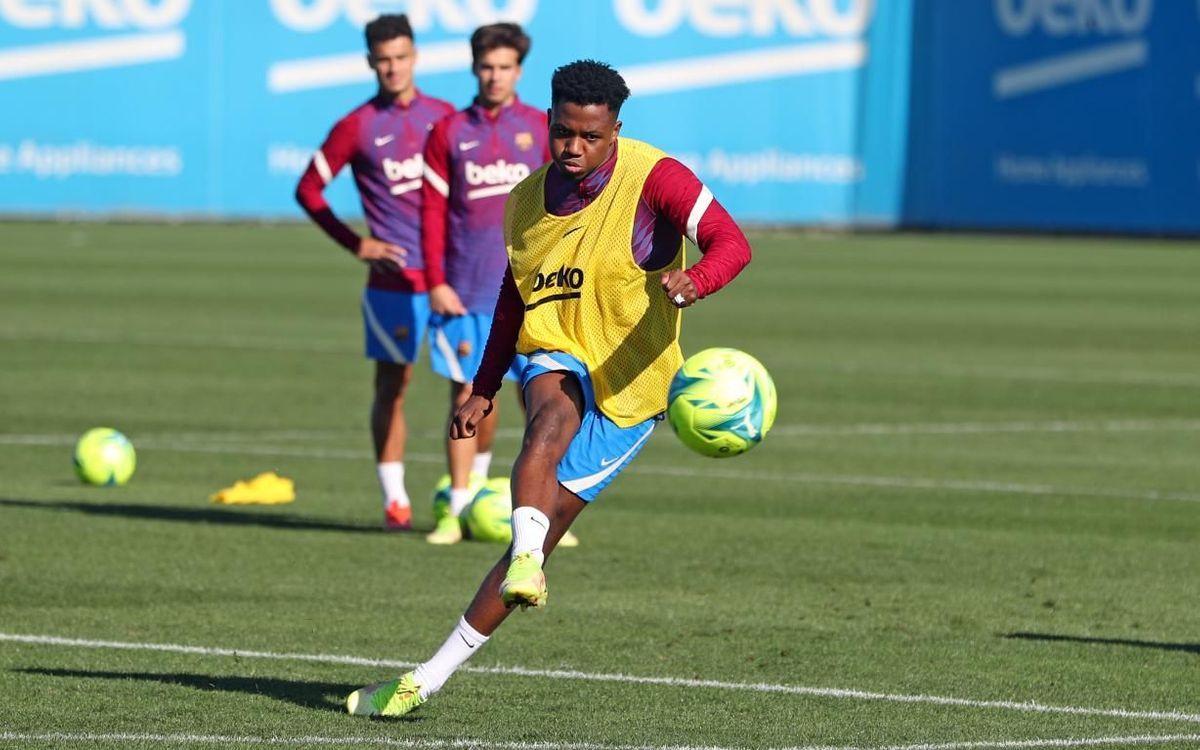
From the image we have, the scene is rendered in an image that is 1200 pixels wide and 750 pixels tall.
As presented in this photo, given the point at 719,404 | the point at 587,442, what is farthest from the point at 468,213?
the point at 719,404

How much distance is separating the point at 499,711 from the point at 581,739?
533mm

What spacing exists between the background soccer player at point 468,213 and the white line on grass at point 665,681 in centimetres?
331

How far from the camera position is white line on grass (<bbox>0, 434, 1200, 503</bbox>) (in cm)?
1457

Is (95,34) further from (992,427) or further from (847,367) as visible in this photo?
(992,427)

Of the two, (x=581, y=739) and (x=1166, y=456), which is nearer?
(x=581, y=739)

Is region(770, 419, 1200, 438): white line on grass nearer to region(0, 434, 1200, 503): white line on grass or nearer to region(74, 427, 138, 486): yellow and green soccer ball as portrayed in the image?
region(0, 434, 1200, 503): white line on grass

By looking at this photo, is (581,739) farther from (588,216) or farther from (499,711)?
(588,216)

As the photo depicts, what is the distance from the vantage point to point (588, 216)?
27.0 ft

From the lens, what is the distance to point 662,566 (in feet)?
38.4

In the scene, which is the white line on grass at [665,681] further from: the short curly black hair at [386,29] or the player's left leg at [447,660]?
the short curly black hair at [386,29]

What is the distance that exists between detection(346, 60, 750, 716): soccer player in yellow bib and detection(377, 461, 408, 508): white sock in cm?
467

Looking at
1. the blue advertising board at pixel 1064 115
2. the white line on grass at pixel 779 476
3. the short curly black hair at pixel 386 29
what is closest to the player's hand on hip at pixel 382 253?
the short curly black hair at pixel 386 29

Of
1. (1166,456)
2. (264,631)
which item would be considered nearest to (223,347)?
(1166,456)

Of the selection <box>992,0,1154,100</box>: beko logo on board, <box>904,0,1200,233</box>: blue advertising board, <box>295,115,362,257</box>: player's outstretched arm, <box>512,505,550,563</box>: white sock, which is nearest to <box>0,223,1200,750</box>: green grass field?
<box>512,505,550,563</box>: white sock
